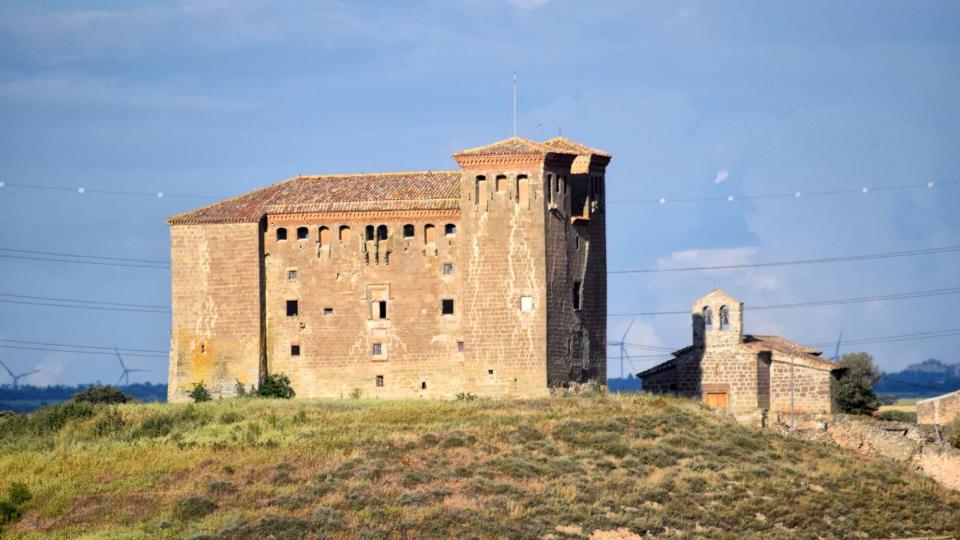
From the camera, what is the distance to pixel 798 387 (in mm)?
76062

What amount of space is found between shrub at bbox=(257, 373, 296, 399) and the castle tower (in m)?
16.5

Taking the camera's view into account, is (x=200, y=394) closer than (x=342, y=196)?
Yes

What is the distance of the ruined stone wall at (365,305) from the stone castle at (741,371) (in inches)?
400

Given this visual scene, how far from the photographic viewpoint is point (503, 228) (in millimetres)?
72375

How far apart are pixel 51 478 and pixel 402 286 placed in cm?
1895

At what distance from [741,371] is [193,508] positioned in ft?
92.4

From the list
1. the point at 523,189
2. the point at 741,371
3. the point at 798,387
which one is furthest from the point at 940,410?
the point at 523,189

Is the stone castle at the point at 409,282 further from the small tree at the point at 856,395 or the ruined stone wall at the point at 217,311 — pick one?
the small tree at the point at 856,395

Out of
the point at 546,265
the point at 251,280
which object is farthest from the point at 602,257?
the point at 251,280

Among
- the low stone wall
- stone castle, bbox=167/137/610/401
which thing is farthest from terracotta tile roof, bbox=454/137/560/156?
the low stone wall

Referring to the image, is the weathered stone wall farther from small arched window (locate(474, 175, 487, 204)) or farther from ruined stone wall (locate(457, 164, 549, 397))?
small arched window (locate(474, 175, 487, 204))

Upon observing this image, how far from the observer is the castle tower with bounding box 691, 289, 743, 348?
76125mm

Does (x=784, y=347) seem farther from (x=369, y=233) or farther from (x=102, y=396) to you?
(x=102, y=396)

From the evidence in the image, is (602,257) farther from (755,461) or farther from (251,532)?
(251,532)
